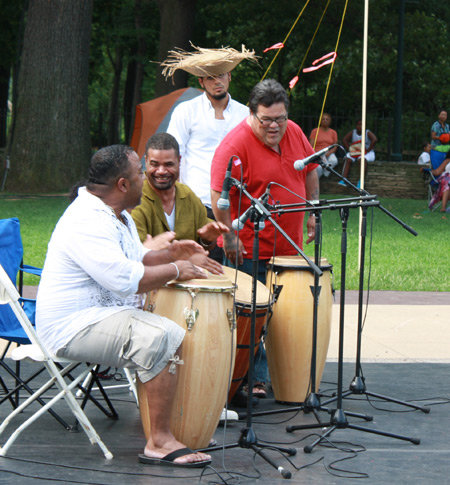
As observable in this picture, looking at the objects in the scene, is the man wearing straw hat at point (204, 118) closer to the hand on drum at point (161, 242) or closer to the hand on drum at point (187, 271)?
the hand on drum at point (161, 242)

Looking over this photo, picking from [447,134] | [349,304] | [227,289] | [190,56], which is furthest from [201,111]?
[447,134]

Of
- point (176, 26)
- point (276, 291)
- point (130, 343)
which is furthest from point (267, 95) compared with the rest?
point (176, 26)

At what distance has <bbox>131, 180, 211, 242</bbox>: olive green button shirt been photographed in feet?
17.8

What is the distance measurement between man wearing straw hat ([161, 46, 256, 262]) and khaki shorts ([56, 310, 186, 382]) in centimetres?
224

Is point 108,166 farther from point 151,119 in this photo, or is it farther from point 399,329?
point 151,119

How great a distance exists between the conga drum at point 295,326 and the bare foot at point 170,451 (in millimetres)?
1321

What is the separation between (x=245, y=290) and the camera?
17.2 ft

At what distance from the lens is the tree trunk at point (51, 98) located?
19.9 m

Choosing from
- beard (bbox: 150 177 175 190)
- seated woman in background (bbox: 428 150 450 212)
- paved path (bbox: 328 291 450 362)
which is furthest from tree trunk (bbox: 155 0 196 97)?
beard (bbox: 150 177 175 190)

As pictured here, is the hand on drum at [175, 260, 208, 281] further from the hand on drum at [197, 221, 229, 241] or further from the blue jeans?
the blue jeans

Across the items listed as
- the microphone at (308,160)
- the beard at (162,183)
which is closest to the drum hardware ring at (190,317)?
the microphone at (308,160)

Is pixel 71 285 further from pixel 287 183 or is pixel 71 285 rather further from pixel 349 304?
pixel 349 304

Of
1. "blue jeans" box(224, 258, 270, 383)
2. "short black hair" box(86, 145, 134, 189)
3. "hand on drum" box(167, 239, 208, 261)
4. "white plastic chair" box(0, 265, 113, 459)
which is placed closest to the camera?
"white plastic chair" box(0, 265, 113, 459)

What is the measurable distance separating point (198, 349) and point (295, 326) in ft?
4.17
